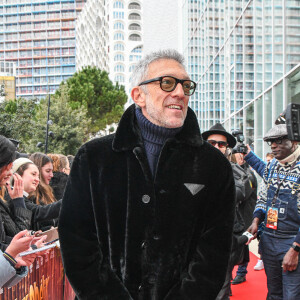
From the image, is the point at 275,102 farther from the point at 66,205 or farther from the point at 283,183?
the point at 66,205

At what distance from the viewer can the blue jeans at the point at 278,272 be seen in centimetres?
374

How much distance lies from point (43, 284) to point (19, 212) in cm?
59

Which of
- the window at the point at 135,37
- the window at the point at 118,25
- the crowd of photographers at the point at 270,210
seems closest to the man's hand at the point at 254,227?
the crowd of photographers at the point at 270,210

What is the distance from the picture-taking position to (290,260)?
3.66 meters

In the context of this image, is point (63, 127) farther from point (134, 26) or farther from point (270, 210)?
point (134, 26)

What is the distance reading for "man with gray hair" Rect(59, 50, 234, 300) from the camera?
1977 mm

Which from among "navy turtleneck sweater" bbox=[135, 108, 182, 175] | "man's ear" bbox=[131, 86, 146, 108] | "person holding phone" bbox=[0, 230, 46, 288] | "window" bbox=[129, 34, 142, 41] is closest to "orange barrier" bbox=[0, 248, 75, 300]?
"person holding phone" bbox=[0, 230, 46, 288]

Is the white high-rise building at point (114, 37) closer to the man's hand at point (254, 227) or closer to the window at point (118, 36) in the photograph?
the window at point (118, 36)

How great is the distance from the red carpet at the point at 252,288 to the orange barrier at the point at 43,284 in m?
2.53

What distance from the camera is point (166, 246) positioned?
2.00 meters

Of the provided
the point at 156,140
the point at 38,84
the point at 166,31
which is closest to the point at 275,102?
the point at 156,140

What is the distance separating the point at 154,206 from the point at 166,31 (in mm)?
87268

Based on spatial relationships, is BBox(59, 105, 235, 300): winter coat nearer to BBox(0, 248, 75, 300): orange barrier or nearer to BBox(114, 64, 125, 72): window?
BBox(0, 248, 75, 300): orange barrier

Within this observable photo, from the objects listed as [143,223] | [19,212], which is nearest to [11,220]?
[19,212]
